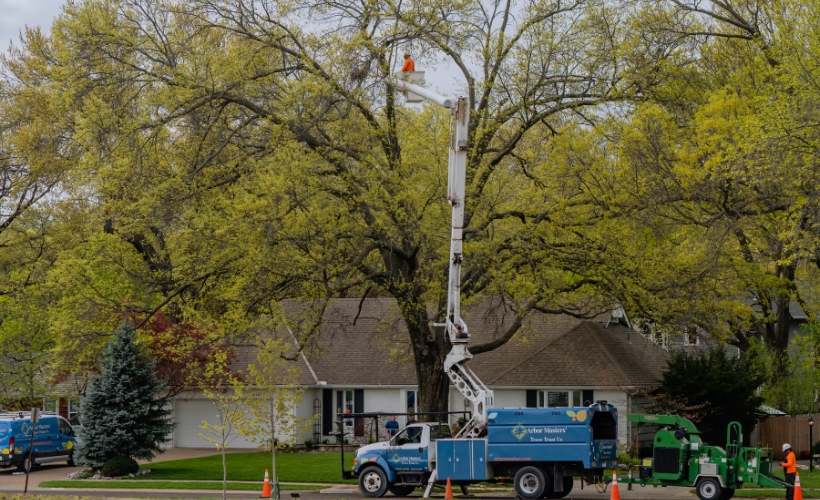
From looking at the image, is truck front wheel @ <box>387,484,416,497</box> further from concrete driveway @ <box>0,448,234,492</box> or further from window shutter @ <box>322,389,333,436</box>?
window shutter @ <box>322,389,333,436</box>

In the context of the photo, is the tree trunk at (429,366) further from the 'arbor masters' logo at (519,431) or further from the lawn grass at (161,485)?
the 'arbor masters' logo at (519,431)

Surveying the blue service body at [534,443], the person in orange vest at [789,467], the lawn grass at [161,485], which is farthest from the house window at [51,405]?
the person in orange vest at [789,467]

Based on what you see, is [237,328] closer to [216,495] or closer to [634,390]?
[216,495]

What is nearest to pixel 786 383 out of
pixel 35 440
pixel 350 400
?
pixel 350 400

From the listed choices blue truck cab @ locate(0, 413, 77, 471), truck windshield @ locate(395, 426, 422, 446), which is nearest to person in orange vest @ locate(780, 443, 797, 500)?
truck windshield @ locate(395, 426, 422, 446)

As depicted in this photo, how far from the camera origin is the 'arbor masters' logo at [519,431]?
23875mm

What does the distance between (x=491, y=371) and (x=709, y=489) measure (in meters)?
18.2

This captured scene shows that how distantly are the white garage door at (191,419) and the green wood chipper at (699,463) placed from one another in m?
24.2

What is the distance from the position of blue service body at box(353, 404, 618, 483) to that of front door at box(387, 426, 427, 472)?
42.2 inches

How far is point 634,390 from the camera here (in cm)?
3688

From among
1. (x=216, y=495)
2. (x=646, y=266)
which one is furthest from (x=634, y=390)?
(x=216, y=495)

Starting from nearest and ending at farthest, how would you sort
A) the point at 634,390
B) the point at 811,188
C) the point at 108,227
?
the point at 811,188 → the point at 634,390 → the point at 108,227

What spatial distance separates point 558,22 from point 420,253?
798 cm

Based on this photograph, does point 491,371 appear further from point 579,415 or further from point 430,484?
point 579,415
